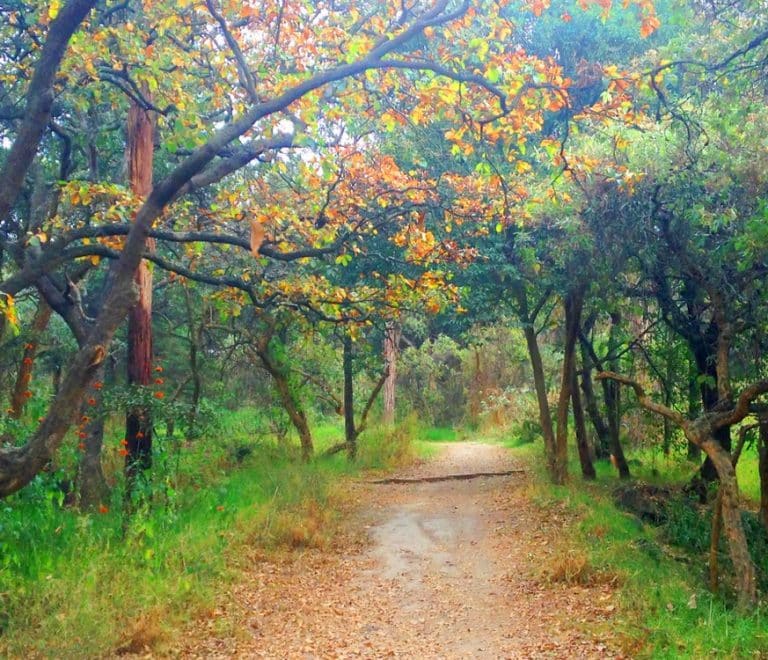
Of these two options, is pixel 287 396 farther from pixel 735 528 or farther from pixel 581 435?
pixel 735 528

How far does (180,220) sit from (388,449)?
32.7 ft

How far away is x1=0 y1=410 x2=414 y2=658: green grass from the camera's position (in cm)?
525

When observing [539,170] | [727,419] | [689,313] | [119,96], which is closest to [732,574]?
[727,419]

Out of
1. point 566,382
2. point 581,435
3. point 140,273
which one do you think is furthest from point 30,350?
point 581,435

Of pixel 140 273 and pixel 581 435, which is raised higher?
pixel 140 273

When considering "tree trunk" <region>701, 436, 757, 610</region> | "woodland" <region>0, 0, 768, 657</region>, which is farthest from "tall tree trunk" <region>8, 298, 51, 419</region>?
"tree trunk" <region>701, 436, 757, 610</region>

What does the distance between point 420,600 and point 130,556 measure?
2775mm

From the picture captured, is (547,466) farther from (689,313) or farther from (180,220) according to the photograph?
(180,220)

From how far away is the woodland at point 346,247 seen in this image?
547cm

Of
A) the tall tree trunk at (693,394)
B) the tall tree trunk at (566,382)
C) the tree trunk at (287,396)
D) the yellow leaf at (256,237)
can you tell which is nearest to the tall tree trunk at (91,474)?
the yellow leaf at (256,237)

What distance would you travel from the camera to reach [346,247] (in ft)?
28.0

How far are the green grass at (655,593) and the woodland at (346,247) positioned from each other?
0.04 m

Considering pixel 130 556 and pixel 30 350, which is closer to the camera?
pixel 130 556

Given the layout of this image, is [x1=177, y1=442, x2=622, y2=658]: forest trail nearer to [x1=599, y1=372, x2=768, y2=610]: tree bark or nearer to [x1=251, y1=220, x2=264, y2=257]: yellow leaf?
[x1=599, y1=372, x2=768, y2=610]: tree bark
